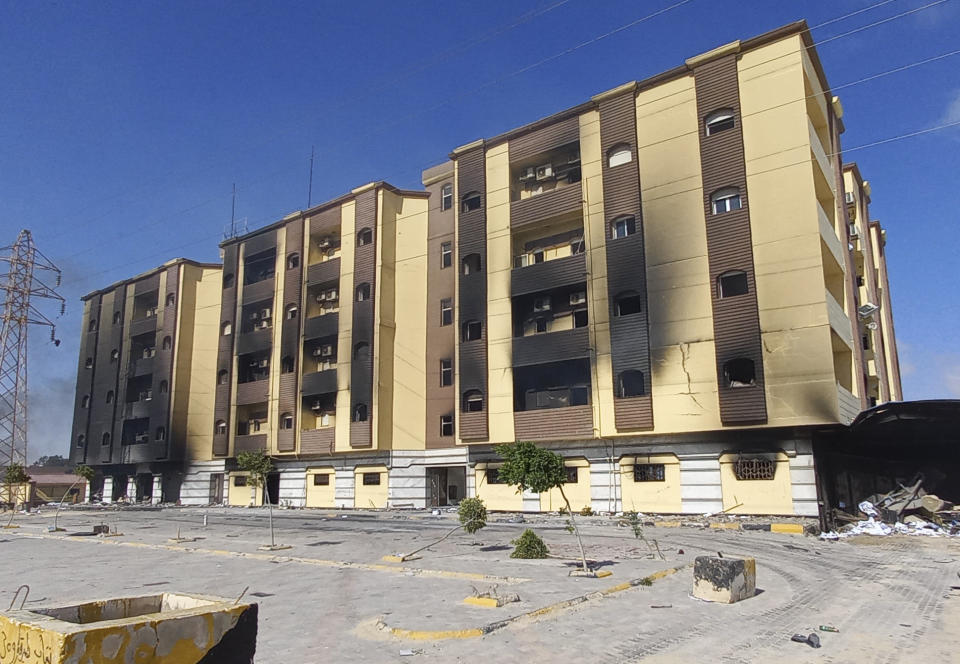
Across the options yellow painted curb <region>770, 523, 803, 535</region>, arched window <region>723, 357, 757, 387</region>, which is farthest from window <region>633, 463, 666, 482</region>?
yellow painted curb <region>770, 523, 803, 535</region>

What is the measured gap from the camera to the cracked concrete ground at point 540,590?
368 inches

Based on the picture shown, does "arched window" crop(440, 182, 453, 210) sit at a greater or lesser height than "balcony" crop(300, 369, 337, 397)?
greater

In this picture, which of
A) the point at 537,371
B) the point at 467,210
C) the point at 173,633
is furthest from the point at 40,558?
the point at 467,210

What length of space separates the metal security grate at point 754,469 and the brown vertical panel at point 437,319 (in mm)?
18267

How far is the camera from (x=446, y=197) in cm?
4700

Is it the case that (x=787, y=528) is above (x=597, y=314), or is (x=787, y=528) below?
below

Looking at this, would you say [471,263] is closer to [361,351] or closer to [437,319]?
[437,319]

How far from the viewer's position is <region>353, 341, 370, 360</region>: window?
1801 inches

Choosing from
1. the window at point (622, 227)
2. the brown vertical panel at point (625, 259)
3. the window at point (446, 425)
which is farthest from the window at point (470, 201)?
the window at point (446, 425)

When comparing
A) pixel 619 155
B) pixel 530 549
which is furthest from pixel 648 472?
pixel 619 155

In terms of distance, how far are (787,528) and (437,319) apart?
1019 inches

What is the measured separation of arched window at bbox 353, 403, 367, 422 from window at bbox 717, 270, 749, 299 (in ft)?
81.0

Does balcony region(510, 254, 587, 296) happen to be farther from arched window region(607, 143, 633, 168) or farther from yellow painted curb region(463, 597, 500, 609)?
yellow painted curb region(463, 597, 500, 609)

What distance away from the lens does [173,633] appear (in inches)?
200
